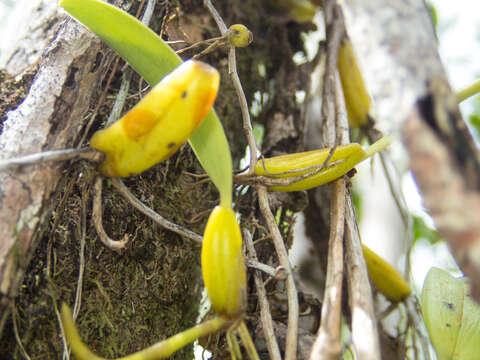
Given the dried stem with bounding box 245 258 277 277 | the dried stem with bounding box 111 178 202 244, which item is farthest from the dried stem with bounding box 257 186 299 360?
the dried stem with bounding box 111 178 202 244

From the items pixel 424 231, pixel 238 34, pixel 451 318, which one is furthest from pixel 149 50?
pixel 424 231

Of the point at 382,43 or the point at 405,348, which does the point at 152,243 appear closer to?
the point at 382,43

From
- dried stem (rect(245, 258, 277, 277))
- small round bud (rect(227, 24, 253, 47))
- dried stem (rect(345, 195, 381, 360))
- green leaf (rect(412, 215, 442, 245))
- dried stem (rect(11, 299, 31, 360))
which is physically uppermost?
small round bud (rect(227, 24, 253, 47))

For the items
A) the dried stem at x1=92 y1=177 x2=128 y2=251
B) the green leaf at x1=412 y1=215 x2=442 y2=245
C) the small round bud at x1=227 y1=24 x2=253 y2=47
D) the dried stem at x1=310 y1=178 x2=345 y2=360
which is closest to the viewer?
the dried stem at x1=310 y1=178 x2=345 y2=360

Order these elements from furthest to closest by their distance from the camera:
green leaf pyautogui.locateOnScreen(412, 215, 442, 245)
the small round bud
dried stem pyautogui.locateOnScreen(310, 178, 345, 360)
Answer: green leaf pyautogui.locateOnScreen(412, 215, 442, 245)
the small round bud
dried stem pyautogui.locateOnScreen(310, 178, 345, 360)

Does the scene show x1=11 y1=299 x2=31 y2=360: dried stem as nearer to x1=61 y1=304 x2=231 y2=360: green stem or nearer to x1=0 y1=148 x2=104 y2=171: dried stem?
x1=61 y1=304 x2=231 y2=360: green stem

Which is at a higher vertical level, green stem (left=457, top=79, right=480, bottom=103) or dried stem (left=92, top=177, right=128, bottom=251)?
dried stem (left=92, top=177, right=128, bottom=251)

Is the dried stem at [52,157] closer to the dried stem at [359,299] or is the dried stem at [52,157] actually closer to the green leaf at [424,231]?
the dried stem at [359,299]
